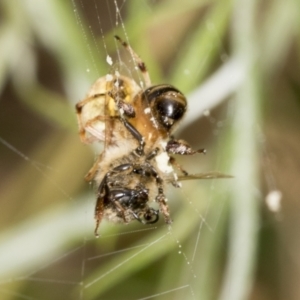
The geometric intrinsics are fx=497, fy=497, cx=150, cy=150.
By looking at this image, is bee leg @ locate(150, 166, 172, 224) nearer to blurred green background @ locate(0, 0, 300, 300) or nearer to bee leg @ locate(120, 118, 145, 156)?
bee leg @ locate(120, 118, 145, 156)

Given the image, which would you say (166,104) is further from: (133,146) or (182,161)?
(182,161)

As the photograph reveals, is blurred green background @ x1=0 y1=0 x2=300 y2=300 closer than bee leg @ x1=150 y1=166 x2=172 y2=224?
No

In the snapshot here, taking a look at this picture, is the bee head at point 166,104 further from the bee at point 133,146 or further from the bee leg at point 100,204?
the bee leg at point 100,204

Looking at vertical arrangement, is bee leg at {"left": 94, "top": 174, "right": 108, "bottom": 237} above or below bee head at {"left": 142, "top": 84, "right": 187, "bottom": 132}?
below

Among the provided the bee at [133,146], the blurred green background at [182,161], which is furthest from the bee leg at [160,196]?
the blurred green background at [182,161]

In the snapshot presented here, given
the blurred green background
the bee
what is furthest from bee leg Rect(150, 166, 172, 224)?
the blurred green background
